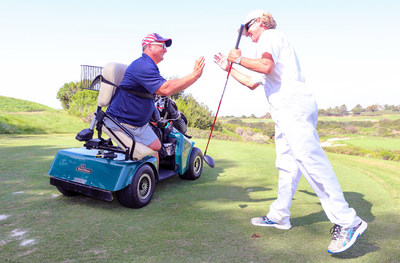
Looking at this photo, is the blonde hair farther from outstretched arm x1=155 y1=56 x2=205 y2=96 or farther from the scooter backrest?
the scooter backrest

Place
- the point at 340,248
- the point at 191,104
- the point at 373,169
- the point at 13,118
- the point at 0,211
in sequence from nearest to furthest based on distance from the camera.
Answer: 1. the point at 340,248
2. the point at 0,211
3. the point at 373,169
4. the point at 13,118
5. the point at 191,104

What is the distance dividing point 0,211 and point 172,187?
2.24 metres

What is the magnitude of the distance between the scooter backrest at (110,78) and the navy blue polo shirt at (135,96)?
0.23ft

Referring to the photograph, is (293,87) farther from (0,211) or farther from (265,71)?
(0,211)

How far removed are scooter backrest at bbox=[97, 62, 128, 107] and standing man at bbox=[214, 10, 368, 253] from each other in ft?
4.91

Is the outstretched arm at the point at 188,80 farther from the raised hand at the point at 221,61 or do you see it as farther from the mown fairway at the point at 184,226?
the mown fairway at the point at 184,226

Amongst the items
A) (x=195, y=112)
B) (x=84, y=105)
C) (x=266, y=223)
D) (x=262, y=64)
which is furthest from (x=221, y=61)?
(x=84, y=105)

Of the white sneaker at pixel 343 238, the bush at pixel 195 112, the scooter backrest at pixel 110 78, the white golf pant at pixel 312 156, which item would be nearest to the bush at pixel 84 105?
the bush at pixel 195 112

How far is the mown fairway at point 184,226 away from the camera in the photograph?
240 centimetres

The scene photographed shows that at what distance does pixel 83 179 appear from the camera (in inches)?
139

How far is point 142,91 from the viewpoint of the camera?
3594 millimetres

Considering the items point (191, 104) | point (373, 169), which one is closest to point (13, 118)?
point (191, 104)

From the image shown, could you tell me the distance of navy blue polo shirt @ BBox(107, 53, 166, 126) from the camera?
11.0ft

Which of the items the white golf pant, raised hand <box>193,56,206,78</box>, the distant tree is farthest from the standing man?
the distant tree
